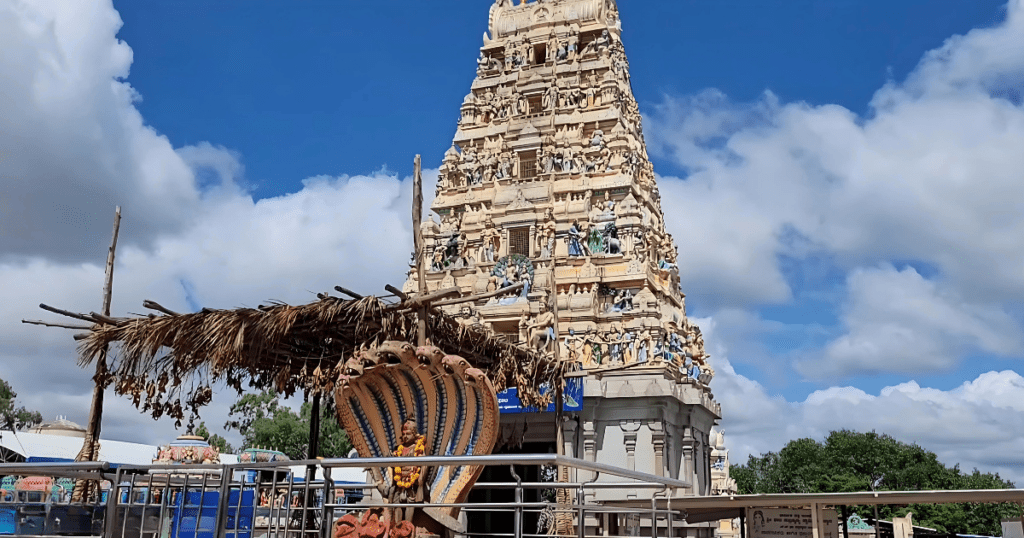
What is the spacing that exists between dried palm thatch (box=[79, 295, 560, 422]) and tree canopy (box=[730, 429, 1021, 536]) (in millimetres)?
40995

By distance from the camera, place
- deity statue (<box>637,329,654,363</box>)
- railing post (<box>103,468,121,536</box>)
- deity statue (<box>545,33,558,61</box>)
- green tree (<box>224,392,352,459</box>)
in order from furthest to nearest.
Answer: green tree (<box>224,392,352,459</box>), deity statue (<box>545,33,558,61</box>), deity statue (<box>637,329,654,363</box>), railing post (<box>103,468,121,536</box>)

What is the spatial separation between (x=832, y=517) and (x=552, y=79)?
22330mm

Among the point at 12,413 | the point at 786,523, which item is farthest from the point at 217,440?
the point at 786,523

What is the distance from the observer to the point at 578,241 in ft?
103

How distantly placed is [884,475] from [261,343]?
49.6 meters

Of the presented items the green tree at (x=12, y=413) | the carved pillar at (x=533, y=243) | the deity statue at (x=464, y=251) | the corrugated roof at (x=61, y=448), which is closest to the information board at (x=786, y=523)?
the carved pillar at (x=533, y=243)

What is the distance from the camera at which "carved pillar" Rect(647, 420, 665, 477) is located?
89.7ft

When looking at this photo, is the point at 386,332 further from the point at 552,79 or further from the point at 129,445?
the point at 129,445

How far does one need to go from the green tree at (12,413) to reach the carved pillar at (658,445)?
134 ft

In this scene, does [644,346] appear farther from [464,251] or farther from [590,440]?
[464,251]

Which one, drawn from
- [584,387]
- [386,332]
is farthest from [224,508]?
[584,387]

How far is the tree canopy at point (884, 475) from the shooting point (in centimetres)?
4969

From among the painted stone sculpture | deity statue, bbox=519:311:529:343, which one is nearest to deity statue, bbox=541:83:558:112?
deity statue, bbox=519:311:529:343

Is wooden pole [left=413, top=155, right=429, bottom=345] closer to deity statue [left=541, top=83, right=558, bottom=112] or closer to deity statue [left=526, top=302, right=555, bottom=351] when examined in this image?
deity statue [left=526, top=302, right=555, bottom=351]
